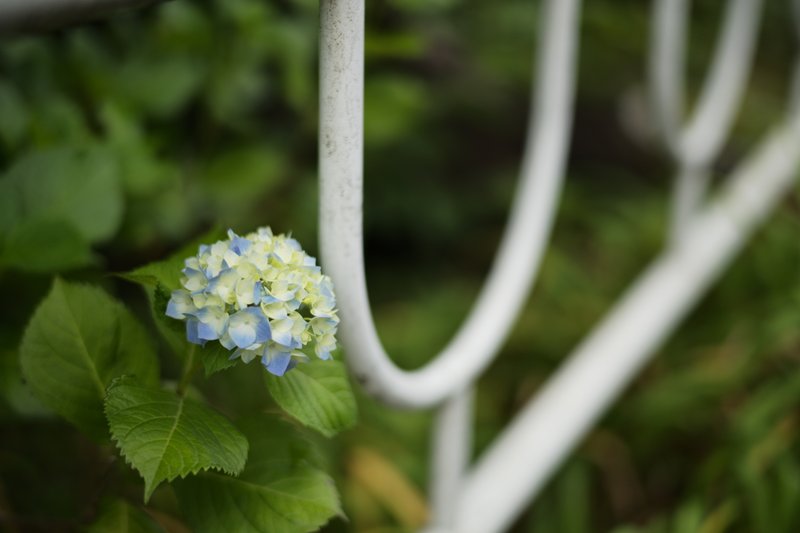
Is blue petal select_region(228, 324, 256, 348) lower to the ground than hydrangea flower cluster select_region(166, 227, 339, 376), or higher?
lower

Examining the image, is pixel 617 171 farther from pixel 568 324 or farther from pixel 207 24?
pixel 207 24

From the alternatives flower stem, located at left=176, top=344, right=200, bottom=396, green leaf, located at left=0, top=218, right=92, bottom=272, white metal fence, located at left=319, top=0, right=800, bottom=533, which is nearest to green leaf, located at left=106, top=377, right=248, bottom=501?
flower stem, located at left=176, top=344, right=200, bottom=396

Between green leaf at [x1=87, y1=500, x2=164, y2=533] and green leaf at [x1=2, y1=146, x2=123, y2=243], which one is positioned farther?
green leaf at [x1=2, y1=146, x2=123, y2=243]

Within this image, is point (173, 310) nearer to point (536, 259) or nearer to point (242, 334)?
point (242, 334)

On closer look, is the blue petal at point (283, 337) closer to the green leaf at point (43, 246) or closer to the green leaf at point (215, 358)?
the green leaf at point (215, 358)

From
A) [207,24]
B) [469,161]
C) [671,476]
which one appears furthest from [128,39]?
[469,161]

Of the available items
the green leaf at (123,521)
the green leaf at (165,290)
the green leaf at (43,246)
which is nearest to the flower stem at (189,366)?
the green leaf at (165,290)

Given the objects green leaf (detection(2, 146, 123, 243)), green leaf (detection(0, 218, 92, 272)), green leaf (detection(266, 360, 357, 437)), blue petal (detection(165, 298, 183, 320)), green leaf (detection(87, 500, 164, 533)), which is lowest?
green leaf (detection(87, 500, 164, 533))

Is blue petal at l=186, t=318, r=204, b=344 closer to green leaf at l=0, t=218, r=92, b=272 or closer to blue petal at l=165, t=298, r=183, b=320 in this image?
blue petal at l=165, t=298, r=183, b=320
